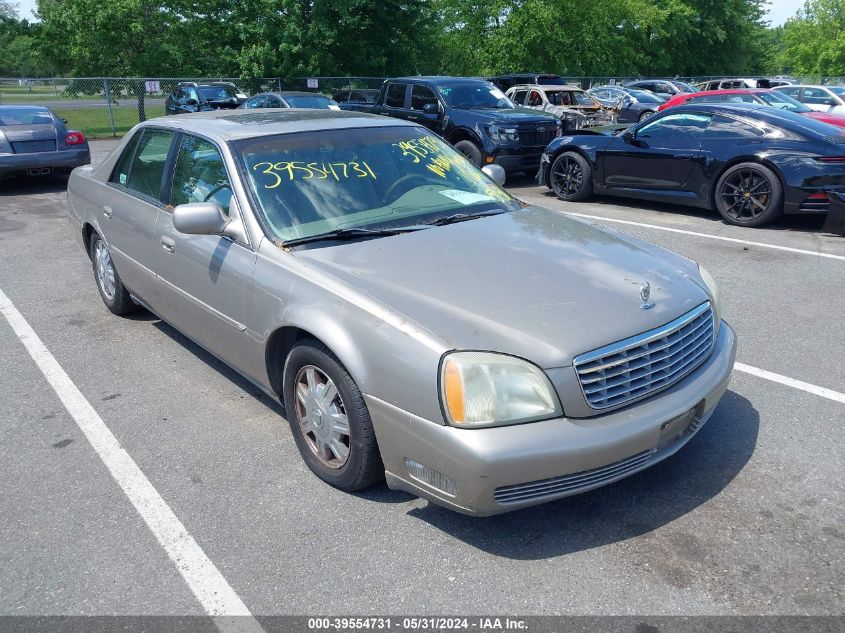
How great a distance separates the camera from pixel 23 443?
3881mm

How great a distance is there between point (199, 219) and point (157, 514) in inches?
56.2

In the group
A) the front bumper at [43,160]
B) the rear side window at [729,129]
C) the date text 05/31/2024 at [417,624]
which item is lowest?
the date text 05/31/2024 at [417,624]

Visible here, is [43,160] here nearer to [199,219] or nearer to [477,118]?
[477,118]

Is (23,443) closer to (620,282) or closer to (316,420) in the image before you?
(316,420)

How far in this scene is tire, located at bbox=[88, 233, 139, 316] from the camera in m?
5.56

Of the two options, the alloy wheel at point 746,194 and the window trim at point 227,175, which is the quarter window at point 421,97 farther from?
the window trim at point 227,175

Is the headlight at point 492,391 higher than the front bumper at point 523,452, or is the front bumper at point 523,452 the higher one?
the headlight at point 492,391

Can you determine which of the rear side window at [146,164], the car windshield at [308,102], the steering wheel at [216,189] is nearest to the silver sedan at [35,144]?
the car windshield at [308,102]

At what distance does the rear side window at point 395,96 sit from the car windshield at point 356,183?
980cm

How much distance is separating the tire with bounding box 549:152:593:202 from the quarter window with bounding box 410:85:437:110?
3261 mm

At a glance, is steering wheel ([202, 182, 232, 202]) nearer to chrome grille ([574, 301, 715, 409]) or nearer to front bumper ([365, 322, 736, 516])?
front bumper ([365, 322, 736, 516])

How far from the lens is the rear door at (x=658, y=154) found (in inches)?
367

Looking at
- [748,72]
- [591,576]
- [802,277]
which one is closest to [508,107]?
[802,277]

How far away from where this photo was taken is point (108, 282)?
572 cm
